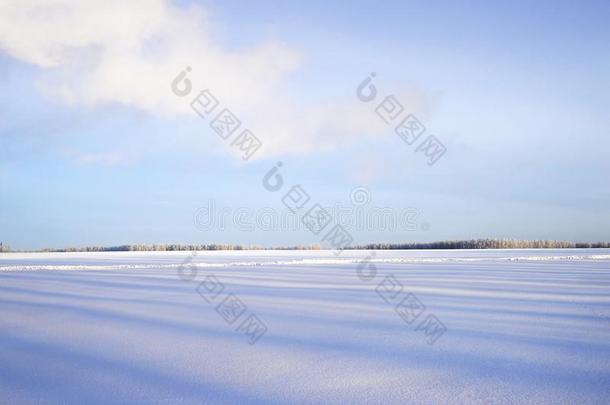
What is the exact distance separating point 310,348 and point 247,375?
529 mm

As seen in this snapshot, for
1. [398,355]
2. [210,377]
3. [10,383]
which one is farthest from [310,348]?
[10,383]

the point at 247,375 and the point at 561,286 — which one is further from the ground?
the point at 247,375

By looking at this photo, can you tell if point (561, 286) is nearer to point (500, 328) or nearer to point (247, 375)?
point (500, 328)

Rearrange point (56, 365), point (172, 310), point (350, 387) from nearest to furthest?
point (350, 387) < point (56, 365) < point (172, 310)

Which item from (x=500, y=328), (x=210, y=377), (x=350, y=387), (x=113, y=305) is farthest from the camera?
(x=113, y=305)

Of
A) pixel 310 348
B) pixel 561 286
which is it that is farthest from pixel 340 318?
pixel 561 286

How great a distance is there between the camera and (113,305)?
12.9 ft

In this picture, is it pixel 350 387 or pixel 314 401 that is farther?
pixel 350 387

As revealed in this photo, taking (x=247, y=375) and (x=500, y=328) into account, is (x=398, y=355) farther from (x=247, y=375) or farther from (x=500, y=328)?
(x=500, y=328)

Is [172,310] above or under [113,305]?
under

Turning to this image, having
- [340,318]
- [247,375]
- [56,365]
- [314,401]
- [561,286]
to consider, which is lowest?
[561,286]

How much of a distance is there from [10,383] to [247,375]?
3.07 ft

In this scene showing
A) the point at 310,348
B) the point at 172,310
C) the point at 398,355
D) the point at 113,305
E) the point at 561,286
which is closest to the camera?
the point at 398,355

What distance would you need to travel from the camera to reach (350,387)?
1710 mm
